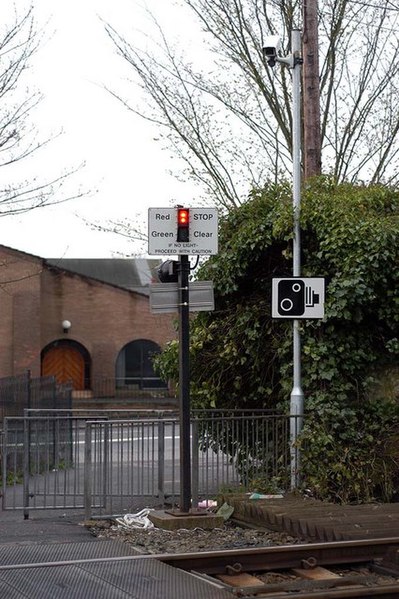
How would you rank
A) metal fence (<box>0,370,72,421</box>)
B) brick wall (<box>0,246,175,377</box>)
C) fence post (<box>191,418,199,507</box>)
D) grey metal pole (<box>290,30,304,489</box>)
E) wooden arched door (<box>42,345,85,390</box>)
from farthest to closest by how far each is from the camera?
wooden arched door (<box>42,345,85,390</box>)
brick wall (<box>0,246,175,377</box>)
metal fence (<box>0,370,72,421</box>)
grey metal pole (<box>290,30,304,489</box>)
fence post (<box>191,418,199,507</box>)

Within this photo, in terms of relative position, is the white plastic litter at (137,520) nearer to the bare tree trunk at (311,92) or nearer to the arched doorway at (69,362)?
the bare tree trunk at (311,92)

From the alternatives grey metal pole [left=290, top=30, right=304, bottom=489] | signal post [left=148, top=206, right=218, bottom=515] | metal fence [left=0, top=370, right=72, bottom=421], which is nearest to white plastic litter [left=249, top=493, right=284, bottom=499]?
grey metal pole [left=290, top=30, right=304, bottom=489]

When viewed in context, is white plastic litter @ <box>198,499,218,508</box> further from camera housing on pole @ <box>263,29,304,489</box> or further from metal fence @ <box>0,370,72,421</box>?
metal fence @ <box>0,370,72,421</box>

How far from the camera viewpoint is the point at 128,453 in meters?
14.0

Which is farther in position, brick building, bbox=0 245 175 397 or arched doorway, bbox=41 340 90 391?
arched doorway, bbox=41 340 90 391

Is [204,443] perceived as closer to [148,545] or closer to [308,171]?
[148,545]

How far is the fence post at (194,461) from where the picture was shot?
1387 cm

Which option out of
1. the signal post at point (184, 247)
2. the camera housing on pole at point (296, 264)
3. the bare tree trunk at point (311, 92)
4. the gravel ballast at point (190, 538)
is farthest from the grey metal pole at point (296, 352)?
the bare tree trunk at point (311, 92)

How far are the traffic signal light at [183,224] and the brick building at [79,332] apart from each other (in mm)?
35421

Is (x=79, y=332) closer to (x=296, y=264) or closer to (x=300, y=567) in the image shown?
(x=296, y=264)

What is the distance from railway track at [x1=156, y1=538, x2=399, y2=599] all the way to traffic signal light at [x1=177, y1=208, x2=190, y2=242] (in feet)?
13.8

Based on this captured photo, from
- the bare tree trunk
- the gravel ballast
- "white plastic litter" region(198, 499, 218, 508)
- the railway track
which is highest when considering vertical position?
the bare tree trunk

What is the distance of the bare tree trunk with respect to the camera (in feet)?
58.9

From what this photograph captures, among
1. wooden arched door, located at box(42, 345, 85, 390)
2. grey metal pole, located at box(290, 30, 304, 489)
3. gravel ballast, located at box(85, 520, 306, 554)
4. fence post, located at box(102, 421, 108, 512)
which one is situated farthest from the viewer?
wooden arched door, located at box(42, 345, 85, 390)
